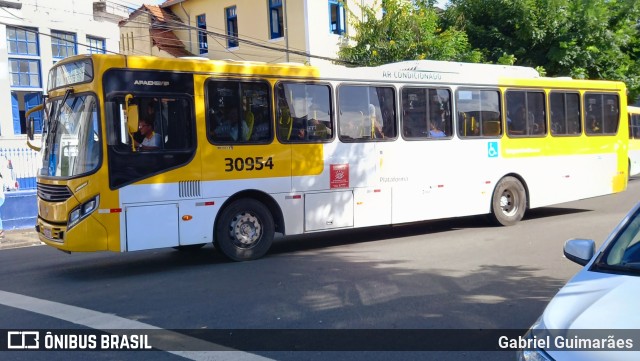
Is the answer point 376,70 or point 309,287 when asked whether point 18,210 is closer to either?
point 376,70

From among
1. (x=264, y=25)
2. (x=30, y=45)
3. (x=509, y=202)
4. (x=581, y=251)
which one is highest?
(x=264, y=25)

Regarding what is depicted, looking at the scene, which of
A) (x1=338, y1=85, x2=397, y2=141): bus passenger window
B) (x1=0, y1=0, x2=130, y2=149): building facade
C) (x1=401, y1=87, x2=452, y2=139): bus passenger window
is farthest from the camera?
(x1=0, y1=0, x2=130, y2=149): building facade

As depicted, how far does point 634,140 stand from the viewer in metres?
25.2

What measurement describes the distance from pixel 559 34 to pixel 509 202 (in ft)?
36.3

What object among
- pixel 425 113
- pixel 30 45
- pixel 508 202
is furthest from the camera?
pixel 30 45

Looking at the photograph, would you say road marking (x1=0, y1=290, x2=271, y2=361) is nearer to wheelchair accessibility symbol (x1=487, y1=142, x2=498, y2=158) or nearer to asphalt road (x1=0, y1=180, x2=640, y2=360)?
asphalt road (x1=0, y1=180, x2=640, y2=360)

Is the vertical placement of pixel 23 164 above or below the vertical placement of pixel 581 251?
above

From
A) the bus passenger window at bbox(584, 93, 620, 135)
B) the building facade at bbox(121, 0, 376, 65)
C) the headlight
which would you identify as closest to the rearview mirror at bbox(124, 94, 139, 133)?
the headlight

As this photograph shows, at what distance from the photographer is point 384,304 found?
7.02 meters

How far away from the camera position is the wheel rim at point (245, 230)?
9.80 m

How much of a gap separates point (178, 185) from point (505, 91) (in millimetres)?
7637

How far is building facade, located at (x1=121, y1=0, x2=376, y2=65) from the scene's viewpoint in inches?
985

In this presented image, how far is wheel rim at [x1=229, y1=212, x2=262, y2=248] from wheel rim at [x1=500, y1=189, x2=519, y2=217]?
602 cm

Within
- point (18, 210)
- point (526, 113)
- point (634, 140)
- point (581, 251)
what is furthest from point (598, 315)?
point (634, 140)
